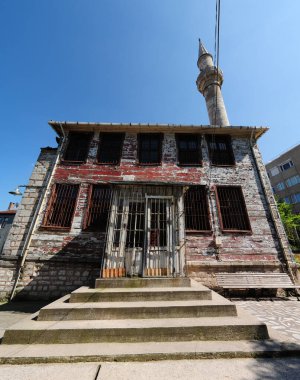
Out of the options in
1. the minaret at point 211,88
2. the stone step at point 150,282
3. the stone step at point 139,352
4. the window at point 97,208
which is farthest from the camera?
the minaret at point 211,88

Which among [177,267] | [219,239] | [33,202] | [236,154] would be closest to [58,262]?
[33,202]

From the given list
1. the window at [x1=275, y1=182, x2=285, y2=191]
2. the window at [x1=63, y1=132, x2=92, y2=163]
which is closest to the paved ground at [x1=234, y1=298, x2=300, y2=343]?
the window at [x1=63, y1=132, x2=92, y2=163]

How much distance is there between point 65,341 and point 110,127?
9.09 metres

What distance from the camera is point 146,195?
6539mm

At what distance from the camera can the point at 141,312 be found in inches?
138

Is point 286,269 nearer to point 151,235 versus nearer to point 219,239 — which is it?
point 219,239

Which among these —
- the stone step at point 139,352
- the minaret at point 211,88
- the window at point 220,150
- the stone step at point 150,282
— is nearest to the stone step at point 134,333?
the stone step at point 139,352

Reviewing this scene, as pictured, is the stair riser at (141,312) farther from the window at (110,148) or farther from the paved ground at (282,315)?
the window at (110,148)

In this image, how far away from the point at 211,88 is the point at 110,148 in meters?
10.5

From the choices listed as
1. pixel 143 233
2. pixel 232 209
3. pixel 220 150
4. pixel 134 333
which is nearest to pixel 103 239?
pixel 143 233

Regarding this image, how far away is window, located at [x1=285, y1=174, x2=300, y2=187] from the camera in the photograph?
30469mm

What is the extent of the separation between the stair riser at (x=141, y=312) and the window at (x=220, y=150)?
288 inches

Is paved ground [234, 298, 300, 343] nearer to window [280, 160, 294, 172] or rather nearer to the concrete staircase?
the concrete staircase

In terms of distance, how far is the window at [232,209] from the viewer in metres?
8.22
